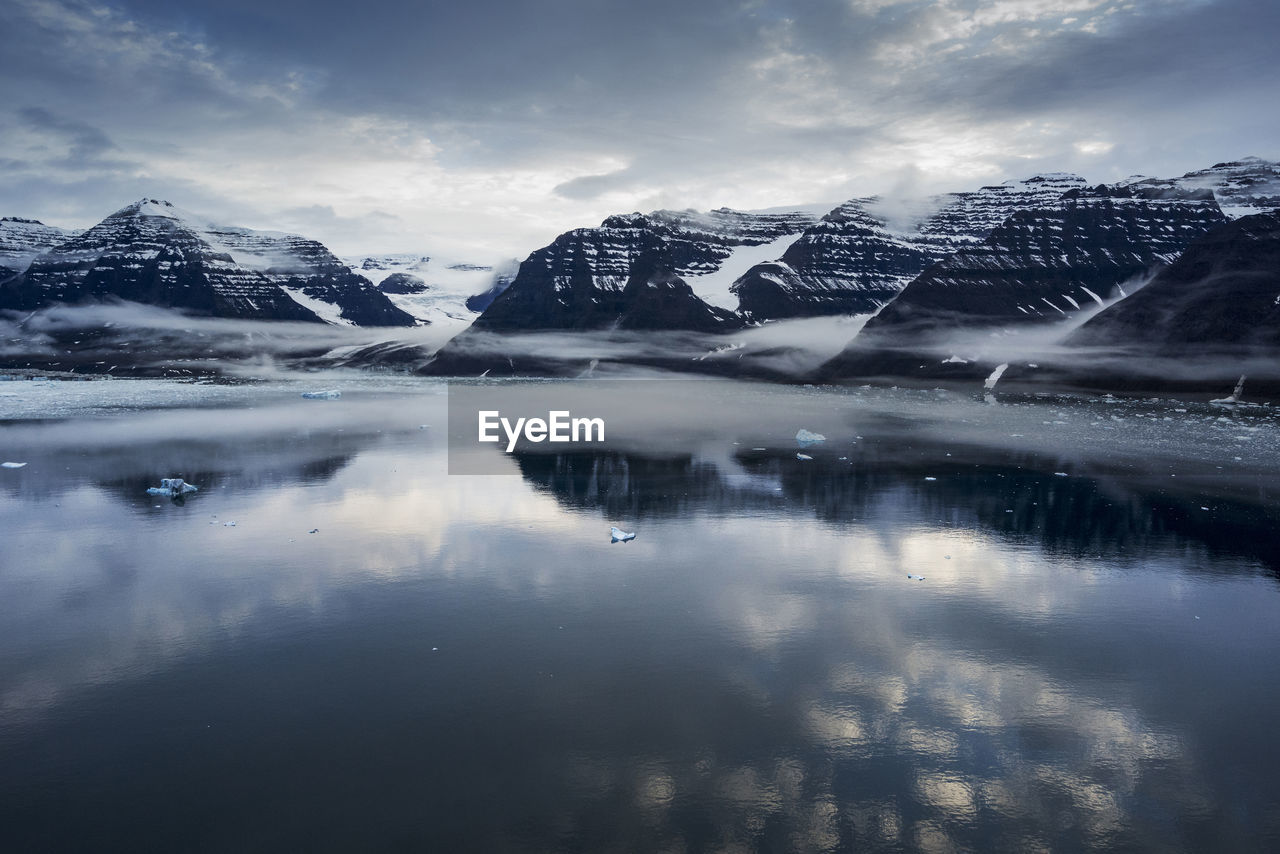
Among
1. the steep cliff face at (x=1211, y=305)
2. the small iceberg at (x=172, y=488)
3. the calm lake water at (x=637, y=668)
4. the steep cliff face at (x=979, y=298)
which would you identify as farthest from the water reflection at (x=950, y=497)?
the steep cliff face at (x=979, y=298)

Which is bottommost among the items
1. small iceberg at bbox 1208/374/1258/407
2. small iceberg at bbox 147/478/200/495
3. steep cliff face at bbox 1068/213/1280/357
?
small iceberg at bbox 147/478/200/495

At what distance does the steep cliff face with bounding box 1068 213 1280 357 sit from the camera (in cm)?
11731

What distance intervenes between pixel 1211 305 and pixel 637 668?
148280 mm

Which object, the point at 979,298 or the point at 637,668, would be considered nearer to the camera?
the point at 637,668

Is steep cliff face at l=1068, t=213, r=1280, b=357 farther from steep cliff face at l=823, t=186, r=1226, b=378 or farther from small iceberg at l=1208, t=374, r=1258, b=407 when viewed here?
steep cliff face at l=823, t=186, r=1226, b=378

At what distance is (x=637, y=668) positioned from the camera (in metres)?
15.4

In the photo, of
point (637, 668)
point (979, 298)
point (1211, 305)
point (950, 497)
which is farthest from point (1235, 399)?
point (637, 668)

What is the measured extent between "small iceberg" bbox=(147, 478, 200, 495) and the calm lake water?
1358 mm

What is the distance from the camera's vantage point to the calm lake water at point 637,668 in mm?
10742

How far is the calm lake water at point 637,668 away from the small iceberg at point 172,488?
1.36 m

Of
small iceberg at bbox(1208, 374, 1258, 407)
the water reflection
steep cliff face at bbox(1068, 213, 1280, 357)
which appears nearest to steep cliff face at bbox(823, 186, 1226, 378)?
steep cliff face at bbox(1068, 213, 1280, 357)

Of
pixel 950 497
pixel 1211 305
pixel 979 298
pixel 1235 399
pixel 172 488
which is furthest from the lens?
pixel 979 298

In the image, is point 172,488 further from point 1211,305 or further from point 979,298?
point 979,298

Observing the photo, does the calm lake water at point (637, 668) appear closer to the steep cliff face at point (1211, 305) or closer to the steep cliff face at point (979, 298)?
the steep cliff face at point (1211, 305)
